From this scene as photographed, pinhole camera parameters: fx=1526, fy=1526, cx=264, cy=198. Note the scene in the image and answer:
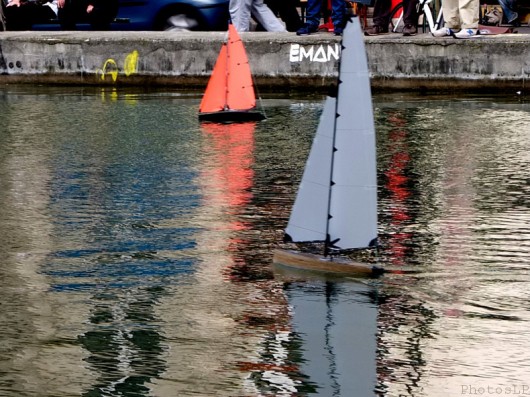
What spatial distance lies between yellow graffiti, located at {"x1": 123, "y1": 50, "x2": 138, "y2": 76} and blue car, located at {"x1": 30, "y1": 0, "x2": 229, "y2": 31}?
1903 millimetres

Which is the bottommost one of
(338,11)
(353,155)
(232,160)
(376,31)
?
(232,160)

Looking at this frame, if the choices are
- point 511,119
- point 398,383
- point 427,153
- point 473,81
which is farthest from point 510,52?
point 398,383

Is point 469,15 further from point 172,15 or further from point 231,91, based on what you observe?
point 172,15

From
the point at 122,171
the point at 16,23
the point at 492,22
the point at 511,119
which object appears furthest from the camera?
the point at 16,23

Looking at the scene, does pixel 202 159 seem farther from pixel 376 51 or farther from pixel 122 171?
pixel 376 51

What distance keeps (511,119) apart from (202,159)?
4.22 metres

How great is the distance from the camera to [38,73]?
21.1 meters

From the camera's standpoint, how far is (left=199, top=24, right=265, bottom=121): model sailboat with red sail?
55.0 feet

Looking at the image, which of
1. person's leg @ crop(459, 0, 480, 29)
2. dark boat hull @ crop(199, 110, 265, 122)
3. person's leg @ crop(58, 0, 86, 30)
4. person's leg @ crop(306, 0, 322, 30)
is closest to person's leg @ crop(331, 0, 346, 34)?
person's leg @ crop(306, 0, 322, 30)

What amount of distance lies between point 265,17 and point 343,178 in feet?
41.1

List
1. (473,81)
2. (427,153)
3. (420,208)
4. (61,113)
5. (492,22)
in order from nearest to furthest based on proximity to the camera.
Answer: (420,208), (427,153), (61,113), (473,81), (492,22)

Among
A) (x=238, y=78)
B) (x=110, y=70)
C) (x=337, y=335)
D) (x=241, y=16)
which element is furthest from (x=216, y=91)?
(x=337, y=335)

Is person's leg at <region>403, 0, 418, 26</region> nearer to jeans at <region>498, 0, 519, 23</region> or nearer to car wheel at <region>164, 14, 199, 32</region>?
jeans at <region>498, 0, 519, 23</region>

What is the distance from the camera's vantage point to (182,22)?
22.4 m
